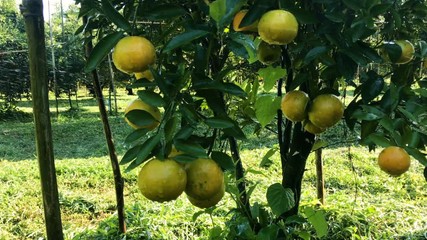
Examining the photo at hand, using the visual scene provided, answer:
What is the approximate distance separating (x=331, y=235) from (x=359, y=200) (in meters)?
0.78

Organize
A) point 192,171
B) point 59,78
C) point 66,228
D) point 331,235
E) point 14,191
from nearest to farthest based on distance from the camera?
1. point 192,171
2. point 331,235
3. point 66,228
4. point 14,191
5. point 59,78

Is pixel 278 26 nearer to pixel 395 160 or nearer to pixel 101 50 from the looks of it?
pixel 101 50

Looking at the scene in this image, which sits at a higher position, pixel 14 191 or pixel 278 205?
pixel 278 205

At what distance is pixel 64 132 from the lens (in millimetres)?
6961

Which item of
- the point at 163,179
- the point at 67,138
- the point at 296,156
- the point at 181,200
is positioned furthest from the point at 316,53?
the point at 67,138

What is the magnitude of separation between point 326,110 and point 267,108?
0.30m

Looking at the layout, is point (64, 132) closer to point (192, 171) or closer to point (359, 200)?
point (359, 200)

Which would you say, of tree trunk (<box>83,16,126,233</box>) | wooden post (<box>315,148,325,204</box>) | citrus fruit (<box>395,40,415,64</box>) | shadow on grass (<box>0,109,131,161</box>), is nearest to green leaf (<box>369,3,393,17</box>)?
citrus fruit (<box>395,40,415,64</box>)

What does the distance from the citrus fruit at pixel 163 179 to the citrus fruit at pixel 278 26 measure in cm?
30

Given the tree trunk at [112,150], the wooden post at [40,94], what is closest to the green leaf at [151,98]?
the wooden post at [40,94]

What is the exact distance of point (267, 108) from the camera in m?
1.22

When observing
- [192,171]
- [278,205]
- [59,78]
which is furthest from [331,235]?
[59,78]

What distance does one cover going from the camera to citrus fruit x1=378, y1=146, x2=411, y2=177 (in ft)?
3.13

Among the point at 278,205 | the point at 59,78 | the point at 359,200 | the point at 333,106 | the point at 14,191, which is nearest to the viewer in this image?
the point at 333,106
